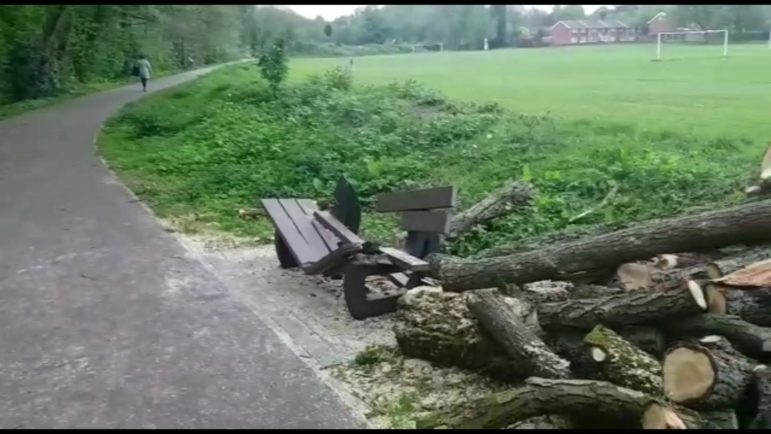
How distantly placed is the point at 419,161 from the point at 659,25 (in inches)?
145

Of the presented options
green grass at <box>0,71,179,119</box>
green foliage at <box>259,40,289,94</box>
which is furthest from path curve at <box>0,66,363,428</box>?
green grass at <box>0,71,179,119</box>

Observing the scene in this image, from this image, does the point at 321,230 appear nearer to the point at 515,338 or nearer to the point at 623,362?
the point at 515,338

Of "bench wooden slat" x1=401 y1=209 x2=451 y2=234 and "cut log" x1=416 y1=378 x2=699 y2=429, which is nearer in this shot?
"cut log" x1=416 y1=378 x2=699 y2=429

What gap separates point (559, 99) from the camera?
16.3 metres

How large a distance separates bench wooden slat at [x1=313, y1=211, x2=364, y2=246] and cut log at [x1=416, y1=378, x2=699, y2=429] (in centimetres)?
215

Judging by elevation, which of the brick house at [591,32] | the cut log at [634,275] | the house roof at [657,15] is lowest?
the cut log at [634,275]

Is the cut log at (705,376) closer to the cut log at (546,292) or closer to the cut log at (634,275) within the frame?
the cut log at (634,275)

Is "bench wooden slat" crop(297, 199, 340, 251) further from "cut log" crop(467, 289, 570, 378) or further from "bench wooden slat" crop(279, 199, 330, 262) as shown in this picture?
"cut log" crop(467, 289, 570, 378)

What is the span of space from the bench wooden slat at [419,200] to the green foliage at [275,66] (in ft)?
50.7

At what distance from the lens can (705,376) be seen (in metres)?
3.66

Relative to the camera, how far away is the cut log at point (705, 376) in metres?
3.62

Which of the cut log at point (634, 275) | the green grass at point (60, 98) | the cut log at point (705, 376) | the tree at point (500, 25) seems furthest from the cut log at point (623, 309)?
the green grass at point (60, 98)

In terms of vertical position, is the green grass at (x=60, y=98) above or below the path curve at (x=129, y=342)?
below

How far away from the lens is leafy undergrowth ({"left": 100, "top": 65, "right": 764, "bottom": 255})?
26.8 ft
